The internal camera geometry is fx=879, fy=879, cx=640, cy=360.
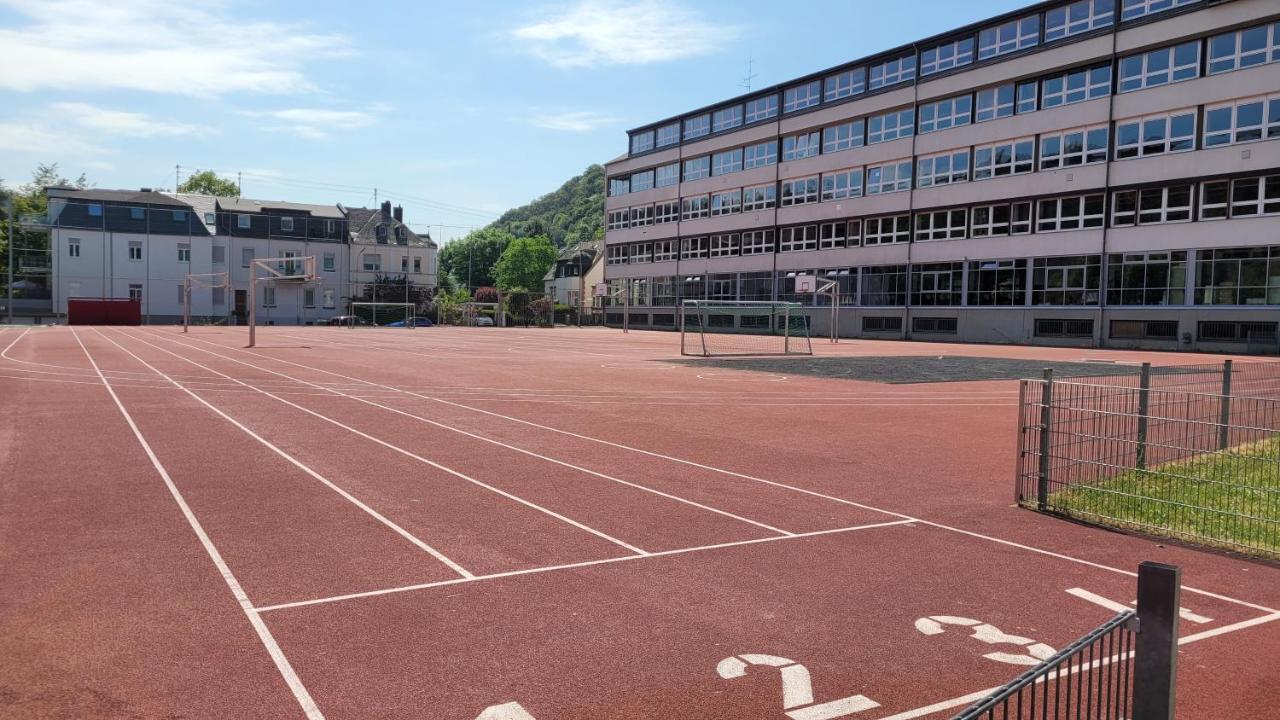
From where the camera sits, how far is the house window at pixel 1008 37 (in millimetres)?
51406

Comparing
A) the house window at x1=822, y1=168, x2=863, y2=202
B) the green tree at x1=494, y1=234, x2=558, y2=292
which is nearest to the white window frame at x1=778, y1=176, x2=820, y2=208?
the house window at x1=822, y1=168, x2=863, y2=202

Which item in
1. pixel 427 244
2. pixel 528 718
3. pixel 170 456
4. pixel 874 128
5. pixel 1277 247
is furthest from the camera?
pixel 427 244

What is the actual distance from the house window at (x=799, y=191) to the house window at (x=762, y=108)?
20.1ft

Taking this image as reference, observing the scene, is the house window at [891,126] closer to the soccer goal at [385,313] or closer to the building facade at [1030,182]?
the building facade at [1030,182]

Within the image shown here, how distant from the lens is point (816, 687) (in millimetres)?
4949

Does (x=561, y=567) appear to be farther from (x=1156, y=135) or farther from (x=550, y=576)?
(x=1156, y=135)

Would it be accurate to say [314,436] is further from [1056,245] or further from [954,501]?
[1056,245]

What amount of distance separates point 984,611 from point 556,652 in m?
3.08

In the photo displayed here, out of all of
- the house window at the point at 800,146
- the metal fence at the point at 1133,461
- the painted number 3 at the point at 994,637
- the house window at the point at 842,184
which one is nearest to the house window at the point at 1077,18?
the house window at the point at 842,184

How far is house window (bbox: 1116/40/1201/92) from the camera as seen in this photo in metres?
43.8

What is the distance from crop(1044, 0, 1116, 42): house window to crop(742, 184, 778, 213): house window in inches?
938

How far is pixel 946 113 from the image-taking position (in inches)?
2226

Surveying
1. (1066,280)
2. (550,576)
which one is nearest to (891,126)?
(1066,280)

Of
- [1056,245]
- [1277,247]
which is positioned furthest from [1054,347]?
[1277,247]
